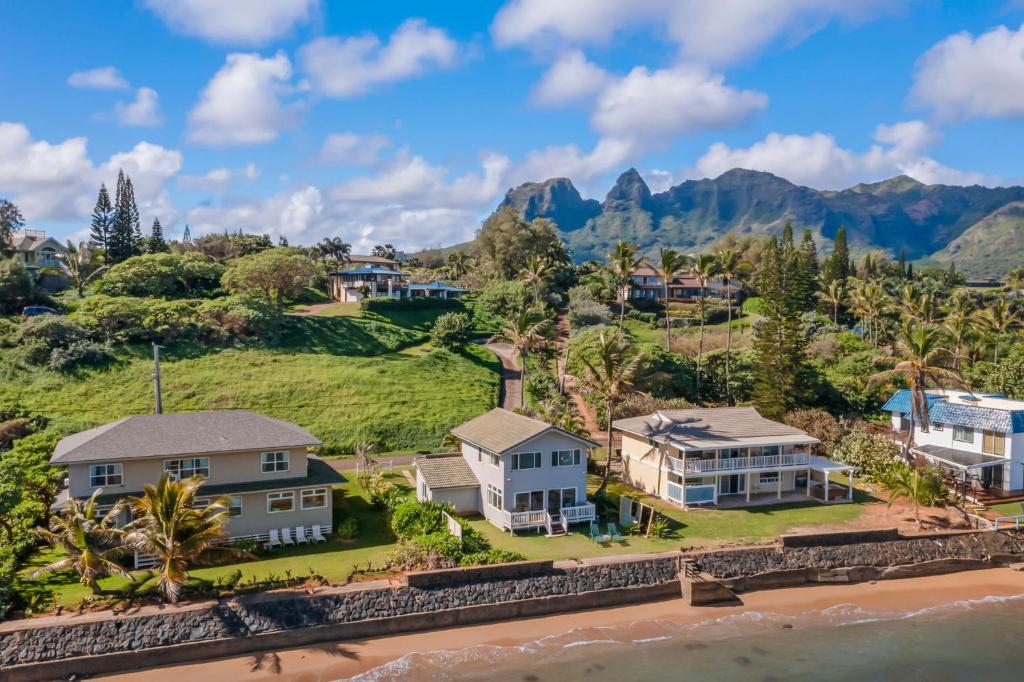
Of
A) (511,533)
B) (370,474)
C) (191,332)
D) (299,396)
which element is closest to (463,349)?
(299,396)

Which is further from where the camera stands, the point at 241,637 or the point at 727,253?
the point at 727,253

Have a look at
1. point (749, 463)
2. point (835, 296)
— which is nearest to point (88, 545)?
point (749, 463)

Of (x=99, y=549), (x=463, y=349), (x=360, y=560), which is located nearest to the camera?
(x=99, y=549)

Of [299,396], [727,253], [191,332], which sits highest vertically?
[727,253]

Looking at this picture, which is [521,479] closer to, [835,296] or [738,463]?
[738,463]

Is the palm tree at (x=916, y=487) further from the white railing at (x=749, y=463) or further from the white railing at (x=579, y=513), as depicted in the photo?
the white railing at (x=579, y=513)

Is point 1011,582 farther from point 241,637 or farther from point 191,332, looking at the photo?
point 191,332

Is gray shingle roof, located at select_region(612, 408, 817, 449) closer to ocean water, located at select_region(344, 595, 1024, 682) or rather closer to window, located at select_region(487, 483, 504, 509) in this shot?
Result: window, located at select_region(487, 483, 504, 509)
